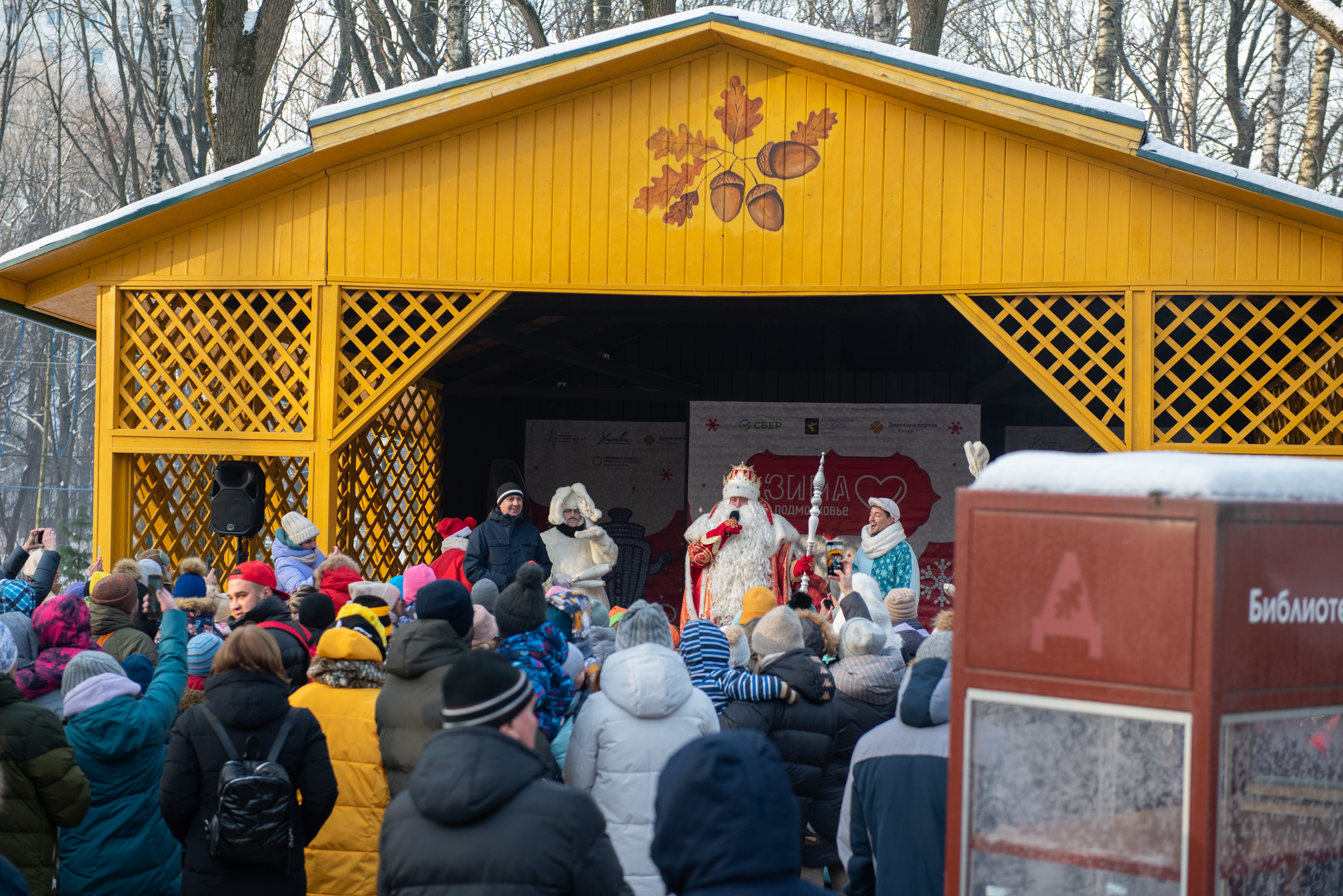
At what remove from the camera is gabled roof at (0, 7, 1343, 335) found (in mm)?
7125

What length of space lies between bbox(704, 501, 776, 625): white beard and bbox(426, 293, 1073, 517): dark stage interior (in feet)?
12.3

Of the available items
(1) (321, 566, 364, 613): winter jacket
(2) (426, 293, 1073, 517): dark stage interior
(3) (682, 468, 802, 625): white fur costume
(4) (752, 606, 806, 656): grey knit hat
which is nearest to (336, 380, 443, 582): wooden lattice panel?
(2) (426, 293, 1073, 517): dark stage interior

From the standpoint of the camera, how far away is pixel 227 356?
8477 mm

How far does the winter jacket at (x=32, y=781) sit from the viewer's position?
3.32 m

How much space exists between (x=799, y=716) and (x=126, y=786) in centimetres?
215

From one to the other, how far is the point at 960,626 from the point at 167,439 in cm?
705

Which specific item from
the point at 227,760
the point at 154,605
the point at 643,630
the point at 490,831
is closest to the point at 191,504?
the point at 154,605

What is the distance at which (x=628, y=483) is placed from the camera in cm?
1358

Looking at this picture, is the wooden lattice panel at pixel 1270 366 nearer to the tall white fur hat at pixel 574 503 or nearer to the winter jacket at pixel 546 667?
the tall white fur hat at pixel 574 503

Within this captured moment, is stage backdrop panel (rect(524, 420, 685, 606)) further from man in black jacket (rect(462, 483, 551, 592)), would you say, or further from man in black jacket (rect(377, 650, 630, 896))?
man in black jacket (rect(377, 650, 630, 896))

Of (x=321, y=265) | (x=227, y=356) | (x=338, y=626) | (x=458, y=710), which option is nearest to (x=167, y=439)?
(x=227, y=356)

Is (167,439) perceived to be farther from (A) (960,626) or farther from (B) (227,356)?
(A) (960,626)

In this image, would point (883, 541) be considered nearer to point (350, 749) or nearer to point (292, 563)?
point (292, 563)

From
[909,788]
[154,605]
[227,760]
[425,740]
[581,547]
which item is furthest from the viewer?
[581,547]
